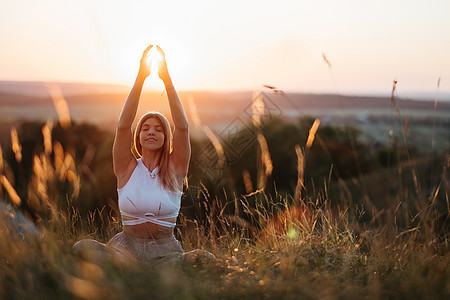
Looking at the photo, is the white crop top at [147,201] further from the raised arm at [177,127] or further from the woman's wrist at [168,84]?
the woman's wrist at [168,84]

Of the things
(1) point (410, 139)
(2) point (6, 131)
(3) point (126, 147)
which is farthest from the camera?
(2) point (6, 131)

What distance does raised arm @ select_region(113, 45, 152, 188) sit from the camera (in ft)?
10.6

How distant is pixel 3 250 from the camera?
2.46 m

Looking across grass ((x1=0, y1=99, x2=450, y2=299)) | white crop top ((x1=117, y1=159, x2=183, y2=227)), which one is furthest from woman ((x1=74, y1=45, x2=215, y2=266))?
grass ((x1=0, y1=99, x2=450, y2=299))

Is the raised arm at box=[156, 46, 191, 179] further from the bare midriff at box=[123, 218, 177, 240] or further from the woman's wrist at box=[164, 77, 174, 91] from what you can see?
the bare midriff at box=[123, 218, 177, 240]

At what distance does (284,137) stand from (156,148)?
39.2 feet

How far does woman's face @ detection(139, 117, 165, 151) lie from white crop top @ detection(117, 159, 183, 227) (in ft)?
0.74

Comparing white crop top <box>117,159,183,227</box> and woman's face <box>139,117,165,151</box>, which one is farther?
woman's face <box>139,117,165,151</box>

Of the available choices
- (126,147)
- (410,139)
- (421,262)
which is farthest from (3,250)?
(410,139)

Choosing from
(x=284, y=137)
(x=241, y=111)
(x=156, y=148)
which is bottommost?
(x=284, y=137)

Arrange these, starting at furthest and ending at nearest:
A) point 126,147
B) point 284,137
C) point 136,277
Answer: point 284,137, point 126,147, point 136,277

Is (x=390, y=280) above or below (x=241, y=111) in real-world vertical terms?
below

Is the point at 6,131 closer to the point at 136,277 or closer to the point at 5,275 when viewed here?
the point at 5,275

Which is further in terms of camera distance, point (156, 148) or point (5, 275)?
point (156, 148)
